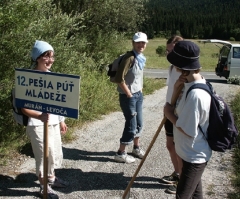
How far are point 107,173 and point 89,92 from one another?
12.1ft

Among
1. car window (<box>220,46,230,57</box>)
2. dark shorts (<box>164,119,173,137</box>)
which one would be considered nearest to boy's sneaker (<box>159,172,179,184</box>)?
dark shorts (<box>164,119,173,137</box>)

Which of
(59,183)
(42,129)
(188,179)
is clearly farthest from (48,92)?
(59,183)

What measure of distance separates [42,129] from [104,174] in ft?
4.24

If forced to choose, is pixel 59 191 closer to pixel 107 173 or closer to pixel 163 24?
pixel 107 173

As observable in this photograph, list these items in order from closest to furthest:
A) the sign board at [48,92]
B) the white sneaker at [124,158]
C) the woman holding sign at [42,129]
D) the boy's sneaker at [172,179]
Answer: the sign board at [48,92] → the woman holding sign at [42,129] → the boy's sneaker at [172,179] → the white sneaker at [124,158]

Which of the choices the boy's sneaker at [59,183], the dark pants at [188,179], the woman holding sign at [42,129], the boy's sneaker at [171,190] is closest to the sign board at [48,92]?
the woman holding sign at [42,129]

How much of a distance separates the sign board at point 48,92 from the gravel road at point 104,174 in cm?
140

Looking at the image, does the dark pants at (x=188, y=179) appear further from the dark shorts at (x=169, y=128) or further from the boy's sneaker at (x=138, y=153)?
the boy's sneaker at (x=138, y=153)

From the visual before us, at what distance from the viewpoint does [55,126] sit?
3.62 m

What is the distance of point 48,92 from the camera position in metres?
2.82

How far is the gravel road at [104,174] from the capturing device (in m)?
3.86

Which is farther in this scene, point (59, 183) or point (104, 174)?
point (104, 174)

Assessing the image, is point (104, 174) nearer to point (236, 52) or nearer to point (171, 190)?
point (171, 190)

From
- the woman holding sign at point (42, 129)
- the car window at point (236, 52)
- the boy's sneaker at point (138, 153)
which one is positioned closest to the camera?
the woman holding sign at point (42, 129)
